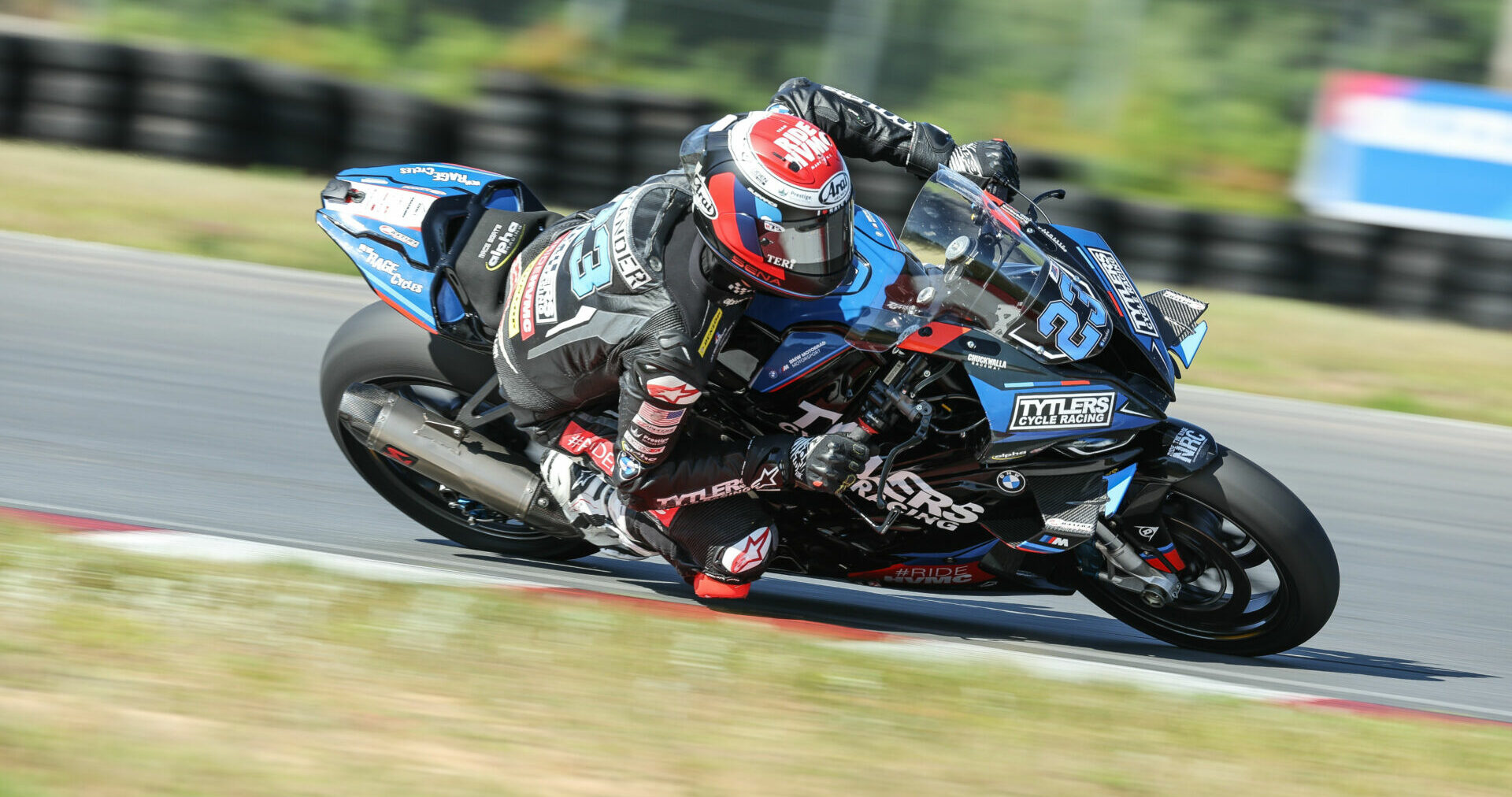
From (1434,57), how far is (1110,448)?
888cm

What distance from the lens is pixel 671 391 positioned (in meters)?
3.58

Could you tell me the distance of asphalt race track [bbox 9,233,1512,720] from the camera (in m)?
4.43

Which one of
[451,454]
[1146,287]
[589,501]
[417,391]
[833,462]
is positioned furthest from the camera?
[1146,287]

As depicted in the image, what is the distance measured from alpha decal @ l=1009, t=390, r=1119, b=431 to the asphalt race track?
32.9 inches

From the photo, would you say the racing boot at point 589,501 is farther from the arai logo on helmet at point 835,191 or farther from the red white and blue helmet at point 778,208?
the arai logo on helmet at point 835,191

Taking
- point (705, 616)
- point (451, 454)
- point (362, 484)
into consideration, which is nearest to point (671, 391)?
point (705, 616)

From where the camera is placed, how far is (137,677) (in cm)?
321

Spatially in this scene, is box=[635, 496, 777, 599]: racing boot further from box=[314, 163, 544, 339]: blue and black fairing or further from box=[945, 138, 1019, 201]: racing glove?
box=[945, 138, 1019, 201]: racing glove

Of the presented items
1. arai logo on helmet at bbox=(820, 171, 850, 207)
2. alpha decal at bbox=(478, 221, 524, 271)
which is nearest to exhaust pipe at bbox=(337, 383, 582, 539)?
alpha decal at bbox=(478, 221, 524, 271)

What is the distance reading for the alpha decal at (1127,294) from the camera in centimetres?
375

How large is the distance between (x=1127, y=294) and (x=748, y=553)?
1300mm

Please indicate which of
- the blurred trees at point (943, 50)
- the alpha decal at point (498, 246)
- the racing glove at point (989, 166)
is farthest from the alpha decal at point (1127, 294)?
the blurred trees at point (943, 50)

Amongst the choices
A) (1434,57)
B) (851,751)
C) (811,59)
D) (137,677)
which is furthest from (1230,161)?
(137,677)

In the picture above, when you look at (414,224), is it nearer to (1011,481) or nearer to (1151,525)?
(1011,481)
